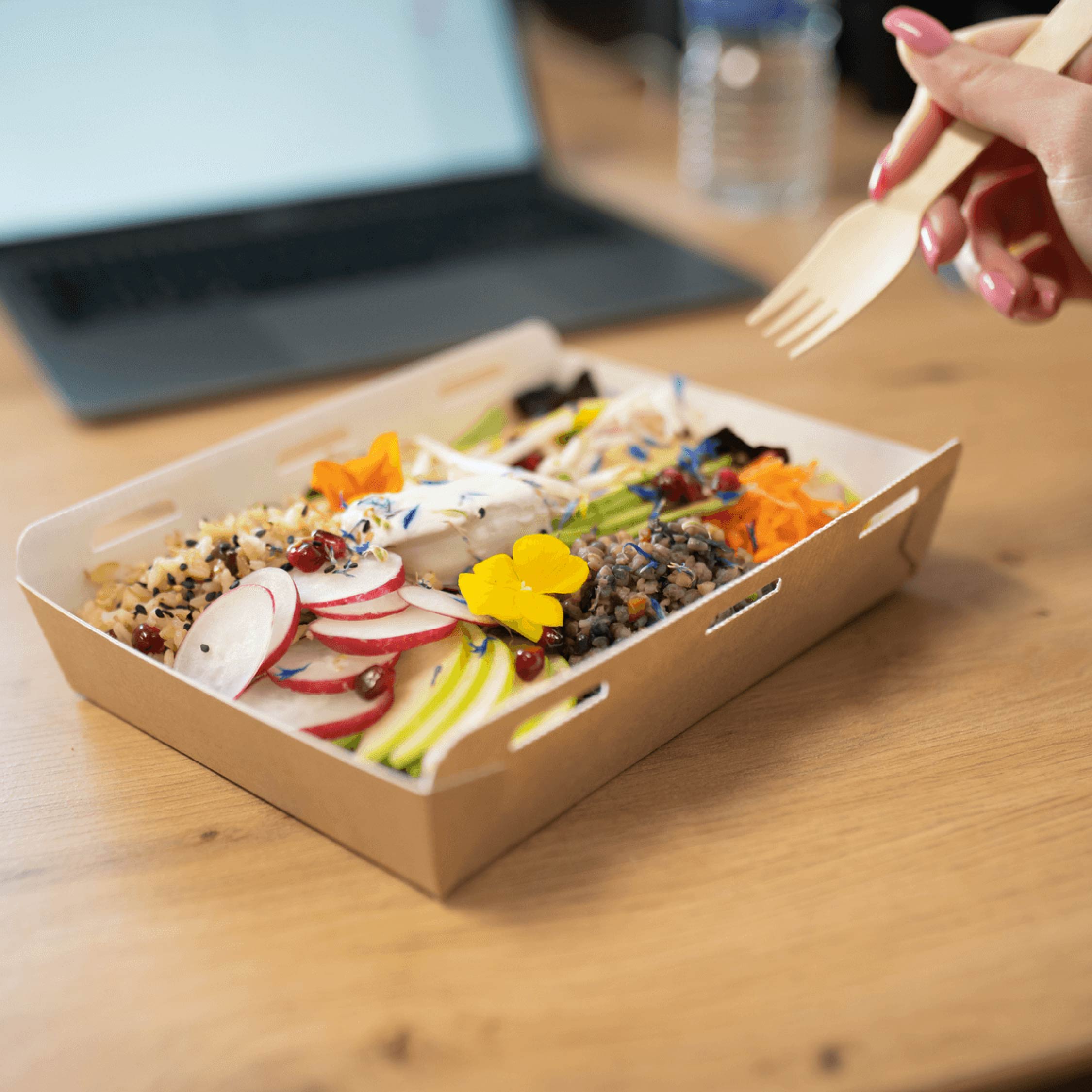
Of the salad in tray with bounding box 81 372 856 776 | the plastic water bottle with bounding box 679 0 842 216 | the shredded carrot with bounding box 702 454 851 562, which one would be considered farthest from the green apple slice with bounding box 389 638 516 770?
the plastic water bottle with bounding box 679 0 842 216

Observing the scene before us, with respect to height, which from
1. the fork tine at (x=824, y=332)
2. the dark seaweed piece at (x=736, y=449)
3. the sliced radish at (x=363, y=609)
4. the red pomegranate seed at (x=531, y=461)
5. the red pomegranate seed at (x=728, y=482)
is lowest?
the red pomegranate seed at (x=531, y=461)

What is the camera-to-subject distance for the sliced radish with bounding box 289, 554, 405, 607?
688 mm

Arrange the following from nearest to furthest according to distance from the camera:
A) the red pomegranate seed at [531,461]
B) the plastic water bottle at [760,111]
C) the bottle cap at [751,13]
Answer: the red pomegranate seed at [531,461]
the bottle cap at [751,13]
the plastic water bottle at [760,111]

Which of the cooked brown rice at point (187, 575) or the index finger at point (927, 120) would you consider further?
the index finger at point (927, 120)

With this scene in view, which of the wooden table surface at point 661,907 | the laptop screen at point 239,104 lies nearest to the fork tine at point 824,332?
the wooden table surface at point 661,907

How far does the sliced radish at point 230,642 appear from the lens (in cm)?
66

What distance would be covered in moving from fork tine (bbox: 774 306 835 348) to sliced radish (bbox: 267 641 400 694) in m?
0.44

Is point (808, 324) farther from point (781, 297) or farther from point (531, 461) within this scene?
point (531, 461)

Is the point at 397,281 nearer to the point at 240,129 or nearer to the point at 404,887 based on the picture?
the point at 240,129

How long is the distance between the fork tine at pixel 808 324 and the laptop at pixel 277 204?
452mm

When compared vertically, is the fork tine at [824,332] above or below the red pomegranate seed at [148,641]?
above

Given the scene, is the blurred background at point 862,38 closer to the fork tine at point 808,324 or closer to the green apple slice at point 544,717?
the fork tine at point 808,324

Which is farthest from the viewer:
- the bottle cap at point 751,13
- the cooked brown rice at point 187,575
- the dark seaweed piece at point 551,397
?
the bottle cap at point 751,13

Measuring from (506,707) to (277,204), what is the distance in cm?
109
